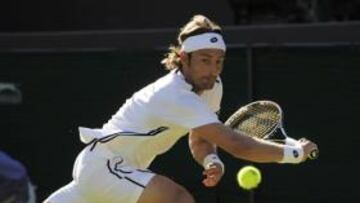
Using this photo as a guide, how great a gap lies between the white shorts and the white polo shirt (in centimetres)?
6

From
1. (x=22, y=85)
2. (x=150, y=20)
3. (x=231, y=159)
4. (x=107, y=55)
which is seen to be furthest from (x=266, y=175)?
(x=150, y=20)

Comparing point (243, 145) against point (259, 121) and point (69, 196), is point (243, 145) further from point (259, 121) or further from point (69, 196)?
point (69, 196)

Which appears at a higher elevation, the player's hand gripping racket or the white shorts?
the player's hand gripping racket

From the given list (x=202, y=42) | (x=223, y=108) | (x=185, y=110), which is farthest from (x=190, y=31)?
(x=223, y=108)

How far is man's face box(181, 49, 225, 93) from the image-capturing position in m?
Result: 5.16

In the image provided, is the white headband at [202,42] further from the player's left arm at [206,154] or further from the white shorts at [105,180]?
the white shorts at [105,180]

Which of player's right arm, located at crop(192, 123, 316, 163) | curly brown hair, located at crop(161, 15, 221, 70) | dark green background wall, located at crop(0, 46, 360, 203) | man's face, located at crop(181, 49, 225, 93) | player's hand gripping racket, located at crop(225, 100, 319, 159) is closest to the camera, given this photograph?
player's right arm, located at crop(192, 123, 316, 163)

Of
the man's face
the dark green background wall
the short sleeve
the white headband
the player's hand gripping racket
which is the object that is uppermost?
the white headband

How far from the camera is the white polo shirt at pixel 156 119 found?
512cm

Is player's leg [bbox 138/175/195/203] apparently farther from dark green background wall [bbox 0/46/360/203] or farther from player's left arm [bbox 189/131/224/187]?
dark green background wall [bbox 0/46/360/203]

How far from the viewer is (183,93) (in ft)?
16.8

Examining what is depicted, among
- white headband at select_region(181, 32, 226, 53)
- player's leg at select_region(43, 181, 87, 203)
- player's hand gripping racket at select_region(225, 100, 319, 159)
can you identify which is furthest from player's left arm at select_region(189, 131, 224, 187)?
player's leg at select_region(43, 181, 87, 203)

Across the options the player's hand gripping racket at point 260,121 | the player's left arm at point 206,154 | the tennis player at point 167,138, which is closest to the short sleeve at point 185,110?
the tennis player at point 167,138

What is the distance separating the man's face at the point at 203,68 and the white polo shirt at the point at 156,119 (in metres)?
0.05
